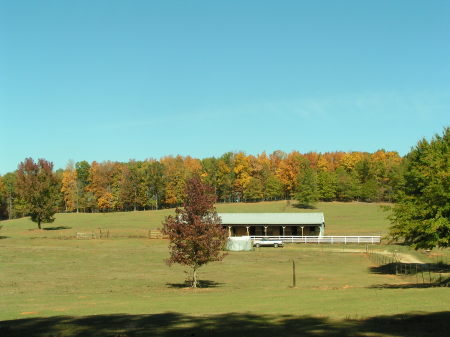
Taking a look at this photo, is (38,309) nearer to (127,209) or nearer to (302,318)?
(302,318)

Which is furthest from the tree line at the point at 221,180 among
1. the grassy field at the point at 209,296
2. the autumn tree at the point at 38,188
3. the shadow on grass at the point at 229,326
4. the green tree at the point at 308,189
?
the shadow on grass at the point at 229,326

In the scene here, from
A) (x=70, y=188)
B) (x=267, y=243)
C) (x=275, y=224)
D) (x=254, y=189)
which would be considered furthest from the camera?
(x=70, y=188)

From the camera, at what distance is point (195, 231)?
31.9 metres

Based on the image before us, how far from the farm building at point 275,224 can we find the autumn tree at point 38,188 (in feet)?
107

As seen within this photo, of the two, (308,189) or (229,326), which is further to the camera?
(308,189)

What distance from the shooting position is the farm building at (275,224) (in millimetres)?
83625

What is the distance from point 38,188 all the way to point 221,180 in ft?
250

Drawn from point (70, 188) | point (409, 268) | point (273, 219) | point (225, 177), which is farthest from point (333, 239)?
point (70, 188)

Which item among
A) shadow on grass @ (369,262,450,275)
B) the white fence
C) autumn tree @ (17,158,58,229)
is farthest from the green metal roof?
shadow on grass @ (369,262,450,275)

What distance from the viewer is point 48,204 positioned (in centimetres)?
8806

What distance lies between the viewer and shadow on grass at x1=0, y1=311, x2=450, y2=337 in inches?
506

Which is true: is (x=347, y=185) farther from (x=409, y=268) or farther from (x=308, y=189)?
(x=409, y=268)

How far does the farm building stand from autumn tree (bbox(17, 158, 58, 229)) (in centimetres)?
3272

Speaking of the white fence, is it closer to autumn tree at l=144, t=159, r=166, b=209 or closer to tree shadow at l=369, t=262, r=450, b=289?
tree shadow at l=369, t=262, r=450, b=289
